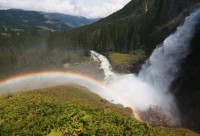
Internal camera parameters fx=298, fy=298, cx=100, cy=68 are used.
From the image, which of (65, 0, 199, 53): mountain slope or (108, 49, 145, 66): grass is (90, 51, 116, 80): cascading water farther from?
(65, 0, 199, 53): mountain slope

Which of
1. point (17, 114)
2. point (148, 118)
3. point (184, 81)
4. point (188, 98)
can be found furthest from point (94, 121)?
point (184, 81)

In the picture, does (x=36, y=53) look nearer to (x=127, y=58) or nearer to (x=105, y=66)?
(x=105, y=66)

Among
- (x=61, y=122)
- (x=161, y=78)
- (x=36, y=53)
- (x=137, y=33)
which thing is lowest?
(x=61, y=122)

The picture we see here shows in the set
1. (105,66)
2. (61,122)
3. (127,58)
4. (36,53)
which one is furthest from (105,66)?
(61,122)

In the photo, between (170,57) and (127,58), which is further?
(127,58)

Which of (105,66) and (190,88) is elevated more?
(105,66)

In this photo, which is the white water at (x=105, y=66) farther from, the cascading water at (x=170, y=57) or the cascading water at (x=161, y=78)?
the cascading water at (x=170, y=57)

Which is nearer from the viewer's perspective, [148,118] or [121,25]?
[148,118]

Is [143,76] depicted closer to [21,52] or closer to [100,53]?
[100,53]
